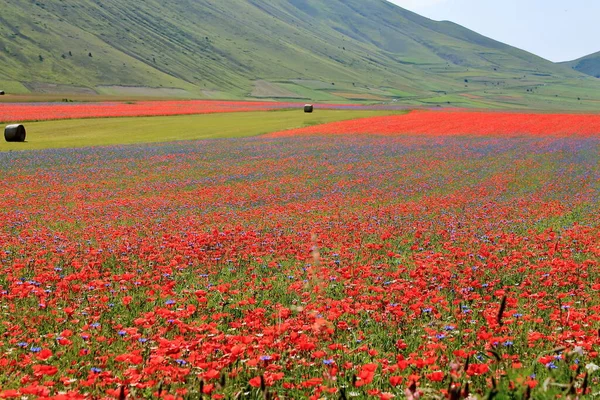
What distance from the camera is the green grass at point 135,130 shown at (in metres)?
49.1

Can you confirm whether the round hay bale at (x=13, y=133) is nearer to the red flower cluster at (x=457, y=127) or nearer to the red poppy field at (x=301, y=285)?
the red poppy field at (x=301, y=285)

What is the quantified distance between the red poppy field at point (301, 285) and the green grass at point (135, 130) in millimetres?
20828

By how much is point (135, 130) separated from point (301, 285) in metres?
54.3

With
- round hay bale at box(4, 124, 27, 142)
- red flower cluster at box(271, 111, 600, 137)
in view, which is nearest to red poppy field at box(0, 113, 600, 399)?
round hay bale at box(4, 124, 27, 142)

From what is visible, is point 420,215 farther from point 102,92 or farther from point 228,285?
point 102,92

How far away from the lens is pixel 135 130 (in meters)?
60.2

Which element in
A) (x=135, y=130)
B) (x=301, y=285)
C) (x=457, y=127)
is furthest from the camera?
(x=457, y=127)

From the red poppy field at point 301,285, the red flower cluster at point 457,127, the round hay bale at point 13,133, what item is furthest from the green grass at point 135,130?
the red poppy field at point 301,285

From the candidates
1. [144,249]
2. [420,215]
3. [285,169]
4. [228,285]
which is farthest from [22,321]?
[285,169]

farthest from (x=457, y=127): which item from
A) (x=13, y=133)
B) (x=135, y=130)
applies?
(x=13, y=133)

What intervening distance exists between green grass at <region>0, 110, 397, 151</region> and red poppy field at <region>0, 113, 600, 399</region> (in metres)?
20.8

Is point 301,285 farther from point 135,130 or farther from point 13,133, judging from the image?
point 135,130

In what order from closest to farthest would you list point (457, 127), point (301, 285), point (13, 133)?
point (301, 285) → point (13, 133) → point (457, 127)

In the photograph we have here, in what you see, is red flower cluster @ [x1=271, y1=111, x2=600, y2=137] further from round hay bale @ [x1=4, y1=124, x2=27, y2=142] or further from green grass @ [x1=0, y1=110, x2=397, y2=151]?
round hay bale @ [x1=4, y1=124, x2=27, y2=142]
